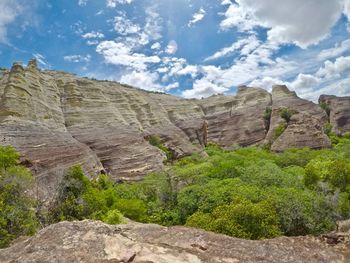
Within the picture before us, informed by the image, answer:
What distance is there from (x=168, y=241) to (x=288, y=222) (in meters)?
14.3

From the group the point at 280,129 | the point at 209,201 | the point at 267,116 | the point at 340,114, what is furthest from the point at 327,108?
the point at 209,201

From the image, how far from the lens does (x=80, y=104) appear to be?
6938 centimetres

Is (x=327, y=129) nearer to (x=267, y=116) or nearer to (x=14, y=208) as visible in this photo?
(x=267, y=116)

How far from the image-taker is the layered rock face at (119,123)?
148 ft

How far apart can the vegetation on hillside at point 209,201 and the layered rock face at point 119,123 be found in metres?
4.90

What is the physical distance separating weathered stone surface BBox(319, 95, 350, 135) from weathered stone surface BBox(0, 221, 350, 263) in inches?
3276

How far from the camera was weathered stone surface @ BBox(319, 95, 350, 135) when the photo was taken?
9262 centimetres

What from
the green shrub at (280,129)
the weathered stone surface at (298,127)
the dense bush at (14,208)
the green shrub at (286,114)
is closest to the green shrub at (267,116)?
the weathered stone surface at (298,127)

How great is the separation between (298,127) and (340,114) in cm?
3047

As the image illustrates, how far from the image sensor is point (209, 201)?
30.9m

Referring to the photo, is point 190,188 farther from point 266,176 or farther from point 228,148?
point 228,148

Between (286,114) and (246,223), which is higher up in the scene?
(286,114)

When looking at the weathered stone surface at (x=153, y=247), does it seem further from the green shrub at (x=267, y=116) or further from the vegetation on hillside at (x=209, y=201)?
the green shrub at (x=267, y=116)

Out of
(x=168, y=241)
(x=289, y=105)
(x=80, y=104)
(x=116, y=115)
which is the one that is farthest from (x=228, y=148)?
(x=168, y=241)
